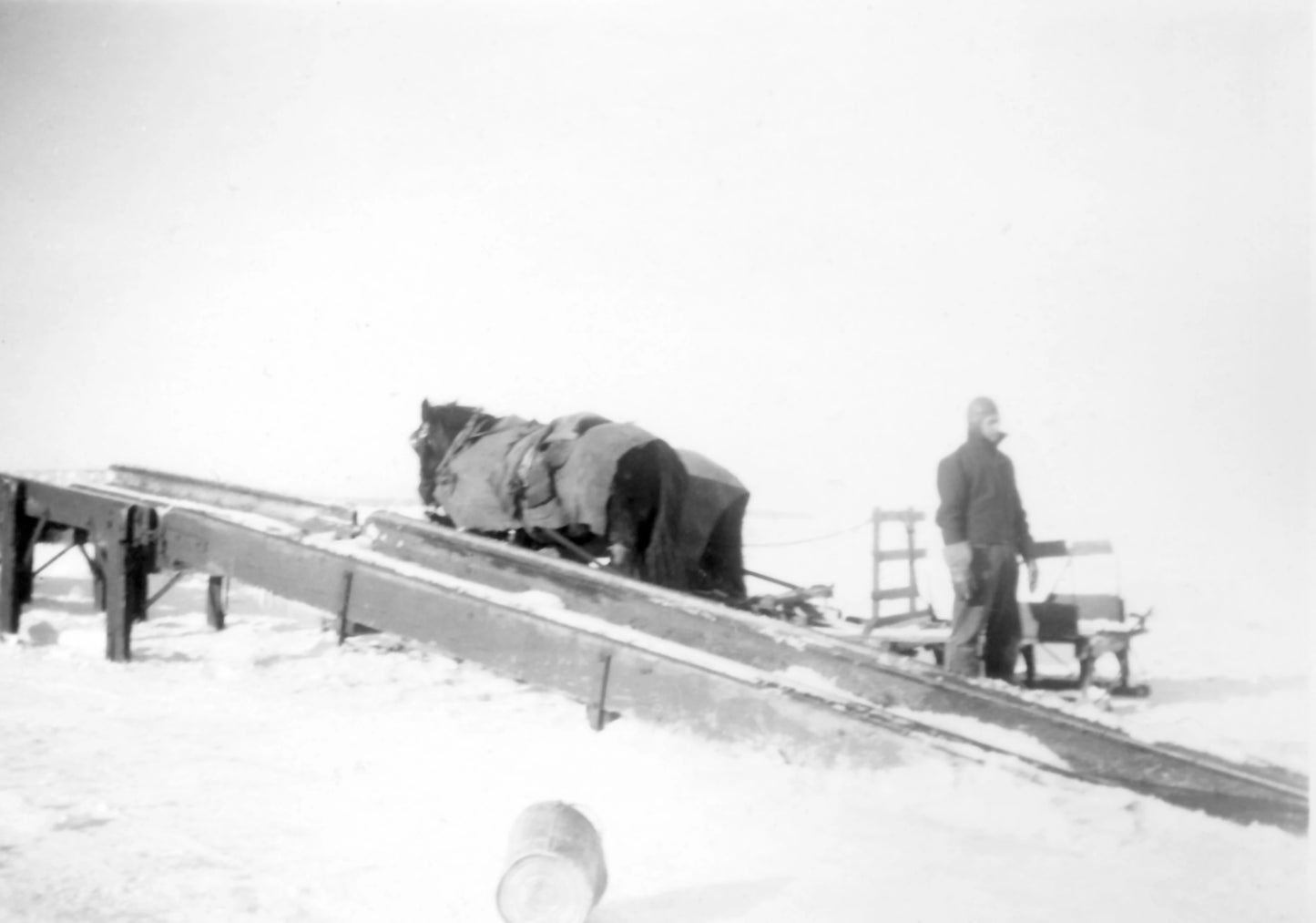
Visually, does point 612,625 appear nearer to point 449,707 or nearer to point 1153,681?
point 449,707

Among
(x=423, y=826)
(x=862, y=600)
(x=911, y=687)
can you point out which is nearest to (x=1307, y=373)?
(x=911, y=687)

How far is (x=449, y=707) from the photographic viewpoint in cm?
506

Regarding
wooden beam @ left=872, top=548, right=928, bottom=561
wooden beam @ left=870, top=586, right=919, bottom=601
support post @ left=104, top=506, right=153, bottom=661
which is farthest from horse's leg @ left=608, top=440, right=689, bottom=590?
wooden beam @ left=872, top=548, right=928, bottom=561

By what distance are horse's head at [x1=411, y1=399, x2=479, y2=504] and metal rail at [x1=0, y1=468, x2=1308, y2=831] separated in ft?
1.78

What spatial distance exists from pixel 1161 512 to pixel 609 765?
7.66m

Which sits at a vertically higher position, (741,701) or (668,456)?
(668,456)

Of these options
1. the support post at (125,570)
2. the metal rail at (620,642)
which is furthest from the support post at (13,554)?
the support post at (125,570)

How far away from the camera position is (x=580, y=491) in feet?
16.7

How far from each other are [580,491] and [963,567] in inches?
89.5

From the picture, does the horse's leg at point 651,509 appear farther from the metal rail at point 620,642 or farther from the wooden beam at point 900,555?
the wooden beam at point 900,555

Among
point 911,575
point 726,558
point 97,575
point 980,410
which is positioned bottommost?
point 97,575

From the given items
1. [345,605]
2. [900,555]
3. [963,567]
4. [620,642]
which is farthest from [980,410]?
[345,605]

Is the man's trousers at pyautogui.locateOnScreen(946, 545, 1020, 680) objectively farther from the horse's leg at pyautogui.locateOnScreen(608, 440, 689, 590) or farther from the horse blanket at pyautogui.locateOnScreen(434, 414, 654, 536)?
the horse blanket at pyautogui.locateOnScreen(434, 414, 654, 536)

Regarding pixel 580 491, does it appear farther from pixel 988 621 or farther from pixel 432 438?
pixel 988 621
